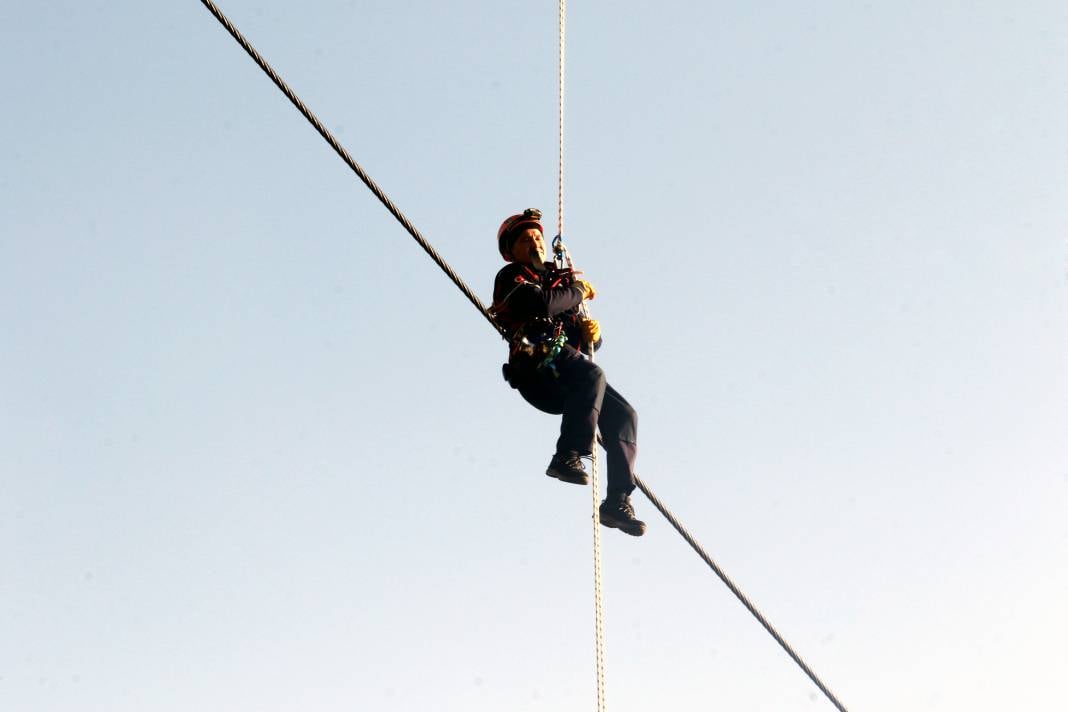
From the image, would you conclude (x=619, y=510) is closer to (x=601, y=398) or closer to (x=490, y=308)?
(x=601, y=398)

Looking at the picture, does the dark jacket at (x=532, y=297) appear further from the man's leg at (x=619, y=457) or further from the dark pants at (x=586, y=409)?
the man's leg at (x=619, y=457)

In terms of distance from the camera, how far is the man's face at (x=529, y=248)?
802 centimetres

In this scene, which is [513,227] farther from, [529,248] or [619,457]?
[619,457]

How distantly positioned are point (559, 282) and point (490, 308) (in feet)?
1.10

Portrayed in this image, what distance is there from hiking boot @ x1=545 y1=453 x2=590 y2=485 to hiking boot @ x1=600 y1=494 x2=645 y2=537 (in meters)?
0.28

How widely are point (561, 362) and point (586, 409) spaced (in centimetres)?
29

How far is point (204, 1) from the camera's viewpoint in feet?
22.1

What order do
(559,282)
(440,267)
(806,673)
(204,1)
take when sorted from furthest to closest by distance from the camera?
(806,673) → (559,282) → (440,267) → (204,1)

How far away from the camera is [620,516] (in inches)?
309

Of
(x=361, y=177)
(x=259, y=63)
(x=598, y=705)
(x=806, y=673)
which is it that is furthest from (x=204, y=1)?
(x=806, y=673)

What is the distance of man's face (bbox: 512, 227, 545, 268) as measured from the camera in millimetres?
8016

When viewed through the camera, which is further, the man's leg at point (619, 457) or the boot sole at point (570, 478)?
the man's leg at point (619, 457)

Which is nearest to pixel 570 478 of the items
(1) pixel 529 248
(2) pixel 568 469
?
(2) pixel 568 469

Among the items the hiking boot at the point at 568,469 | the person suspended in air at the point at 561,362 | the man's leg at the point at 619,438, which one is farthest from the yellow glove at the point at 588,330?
the hiking boot at the point at 568,469
